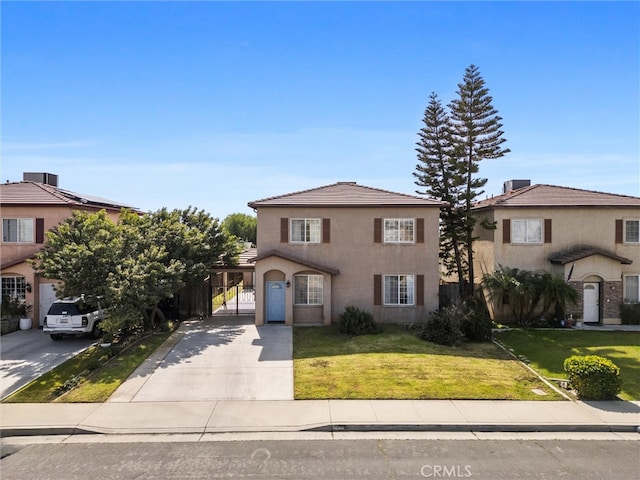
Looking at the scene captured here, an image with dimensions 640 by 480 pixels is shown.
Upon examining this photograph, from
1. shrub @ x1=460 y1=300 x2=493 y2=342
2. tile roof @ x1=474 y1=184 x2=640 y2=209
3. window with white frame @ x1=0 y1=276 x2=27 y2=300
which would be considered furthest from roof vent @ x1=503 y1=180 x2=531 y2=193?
window with white frame @ x1=0 y1=276 x2=27 y2=300

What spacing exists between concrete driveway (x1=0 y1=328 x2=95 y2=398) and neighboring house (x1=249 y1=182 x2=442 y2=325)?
8.03 metres

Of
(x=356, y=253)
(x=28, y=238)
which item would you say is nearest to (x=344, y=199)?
(x=356, y=253)

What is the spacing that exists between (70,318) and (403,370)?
43.6ft

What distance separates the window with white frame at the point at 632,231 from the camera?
841 inches

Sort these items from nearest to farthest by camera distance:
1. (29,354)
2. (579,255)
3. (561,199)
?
(29,354)
(579,255)
(561,199)

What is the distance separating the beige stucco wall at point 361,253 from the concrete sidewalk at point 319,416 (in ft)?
29.6

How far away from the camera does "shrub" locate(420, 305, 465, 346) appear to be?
54.3 ft

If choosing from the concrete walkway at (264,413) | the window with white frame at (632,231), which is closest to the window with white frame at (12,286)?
the concrete walkway at (264,413)

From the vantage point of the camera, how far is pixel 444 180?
80.8 feet

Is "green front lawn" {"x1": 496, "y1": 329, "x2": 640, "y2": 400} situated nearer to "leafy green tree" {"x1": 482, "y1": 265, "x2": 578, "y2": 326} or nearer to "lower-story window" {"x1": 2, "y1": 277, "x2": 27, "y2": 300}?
"leafy green tree" {"x1": 482, "y1": 265, "x2": 578, "y2": 326}

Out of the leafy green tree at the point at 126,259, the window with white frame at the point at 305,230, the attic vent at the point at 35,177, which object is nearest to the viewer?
the leafy green tree at the point at 126,259

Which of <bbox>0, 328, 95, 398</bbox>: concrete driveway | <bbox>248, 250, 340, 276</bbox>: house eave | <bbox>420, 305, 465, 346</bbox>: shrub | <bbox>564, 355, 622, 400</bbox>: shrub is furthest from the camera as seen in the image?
<bbox>248, 250, 340, 276</bbox>: house eave

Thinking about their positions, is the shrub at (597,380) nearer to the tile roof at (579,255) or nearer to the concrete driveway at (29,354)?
the tile roof at (579,255)

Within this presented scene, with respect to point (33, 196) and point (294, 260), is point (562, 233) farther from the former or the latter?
point (33, 196)
